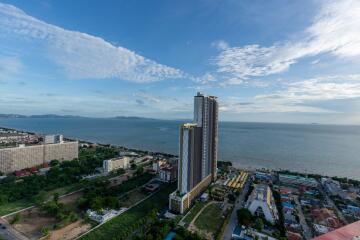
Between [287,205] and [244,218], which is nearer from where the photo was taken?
[244,218]

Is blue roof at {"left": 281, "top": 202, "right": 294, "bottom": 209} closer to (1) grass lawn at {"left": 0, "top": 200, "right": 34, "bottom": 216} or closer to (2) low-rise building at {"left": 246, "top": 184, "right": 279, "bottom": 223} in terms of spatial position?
(2) low-rise building at {"left": 246, "top": 184, "right": 279, "bottom": 223}

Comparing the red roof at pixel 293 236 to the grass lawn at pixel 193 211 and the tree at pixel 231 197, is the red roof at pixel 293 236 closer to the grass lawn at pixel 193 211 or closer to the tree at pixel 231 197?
the tree at pixel 231 197

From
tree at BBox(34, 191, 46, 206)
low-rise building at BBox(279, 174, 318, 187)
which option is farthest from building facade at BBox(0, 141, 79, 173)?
low-rise building at BBox(279, 174, 318, 187)

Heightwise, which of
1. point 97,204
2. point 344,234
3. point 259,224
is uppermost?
point 344,234

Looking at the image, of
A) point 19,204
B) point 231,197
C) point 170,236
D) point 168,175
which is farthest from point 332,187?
point 19,204

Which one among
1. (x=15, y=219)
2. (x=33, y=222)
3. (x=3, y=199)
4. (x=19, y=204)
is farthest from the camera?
(x=19, y=204)

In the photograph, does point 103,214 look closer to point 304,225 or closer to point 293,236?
point 293,236

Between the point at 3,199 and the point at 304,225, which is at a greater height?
the point at 3,199
